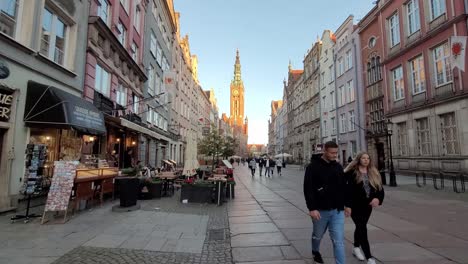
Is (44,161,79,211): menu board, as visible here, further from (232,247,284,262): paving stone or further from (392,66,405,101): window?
(392,66,405,101): window

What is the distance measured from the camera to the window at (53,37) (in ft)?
35.5

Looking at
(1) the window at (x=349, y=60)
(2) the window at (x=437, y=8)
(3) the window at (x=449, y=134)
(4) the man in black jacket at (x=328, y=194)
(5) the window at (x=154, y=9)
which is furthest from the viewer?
(1) the window at (x=349, y=60)

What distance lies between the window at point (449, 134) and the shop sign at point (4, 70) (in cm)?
2330

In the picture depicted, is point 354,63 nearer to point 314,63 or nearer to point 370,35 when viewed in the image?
point 370,35

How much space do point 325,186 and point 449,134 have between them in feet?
67.7

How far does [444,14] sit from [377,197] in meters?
21.5

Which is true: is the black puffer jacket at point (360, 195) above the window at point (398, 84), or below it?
below

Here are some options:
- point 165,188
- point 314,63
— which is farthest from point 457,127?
point 314,63

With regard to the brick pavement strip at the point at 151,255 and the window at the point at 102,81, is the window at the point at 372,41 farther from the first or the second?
the brick pavement strip at the point at 151,255

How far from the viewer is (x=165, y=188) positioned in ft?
44.4

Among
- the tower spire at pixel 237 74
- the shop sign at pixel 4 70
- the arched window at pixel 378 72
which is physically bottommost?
the shop sign at pixel 4 70

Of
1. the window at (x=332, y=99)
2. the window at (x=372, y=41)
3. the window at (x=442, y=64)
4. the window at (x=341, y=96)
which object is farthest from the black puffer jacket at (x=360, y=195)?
the window at (x=332, y=99)

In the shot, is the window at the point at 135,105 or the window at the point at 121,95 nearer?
the window at the point at 121,95

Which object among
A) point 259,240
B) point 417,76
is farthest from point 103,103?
point 417,76
